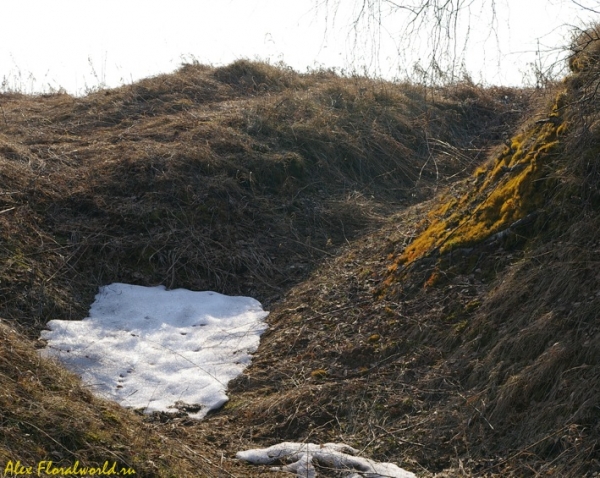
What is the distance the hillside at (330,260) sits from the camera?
4461 mm

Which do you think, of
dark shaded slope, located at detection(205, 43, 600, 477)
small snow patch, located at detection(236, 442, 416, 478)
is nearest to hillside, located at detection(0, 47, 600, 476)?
dark shaded slope, located at detection(205, 43, 600, 477)

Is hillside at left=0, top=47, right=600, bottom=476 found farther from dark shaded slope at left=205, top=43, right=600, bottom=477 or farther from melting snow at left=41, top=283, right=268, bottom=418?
melting snow at left=41, top=283, right=268, bottom=418

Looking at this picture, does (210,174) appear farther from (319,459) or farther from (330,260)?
(319,459)

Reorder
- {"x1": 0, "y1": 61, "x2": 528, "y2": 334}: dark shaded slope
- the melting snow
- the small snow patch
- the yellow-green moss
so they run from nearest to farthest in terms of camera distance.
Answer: the small snow patch
the melting snow
the yellow-green moss
{"x1": 0, "y1": 61, "x2": 528, "y2": 334}: dark shaded slope

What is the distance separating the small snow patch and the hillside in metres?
0.17

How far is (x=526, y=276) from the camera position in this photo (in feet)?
17.5

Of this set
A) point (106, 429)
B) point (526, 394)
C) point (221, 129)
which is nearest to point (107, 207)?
point (221, 129)

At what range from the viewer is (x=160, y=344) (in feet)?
21.4

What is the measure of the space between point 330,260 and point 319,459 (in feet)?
11.8

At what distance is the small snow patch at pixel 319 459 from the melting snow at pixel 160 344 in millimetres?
918

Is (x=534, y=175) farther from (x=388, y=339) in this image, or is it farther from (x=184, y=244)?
(x=184, y=244)

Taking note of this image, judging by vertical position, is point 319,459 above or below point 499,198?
below

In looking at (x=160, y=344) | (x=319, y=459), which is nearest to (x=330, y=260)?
(x=160, y=344)

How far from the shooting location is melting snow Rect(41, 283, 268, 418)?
5.75 m
